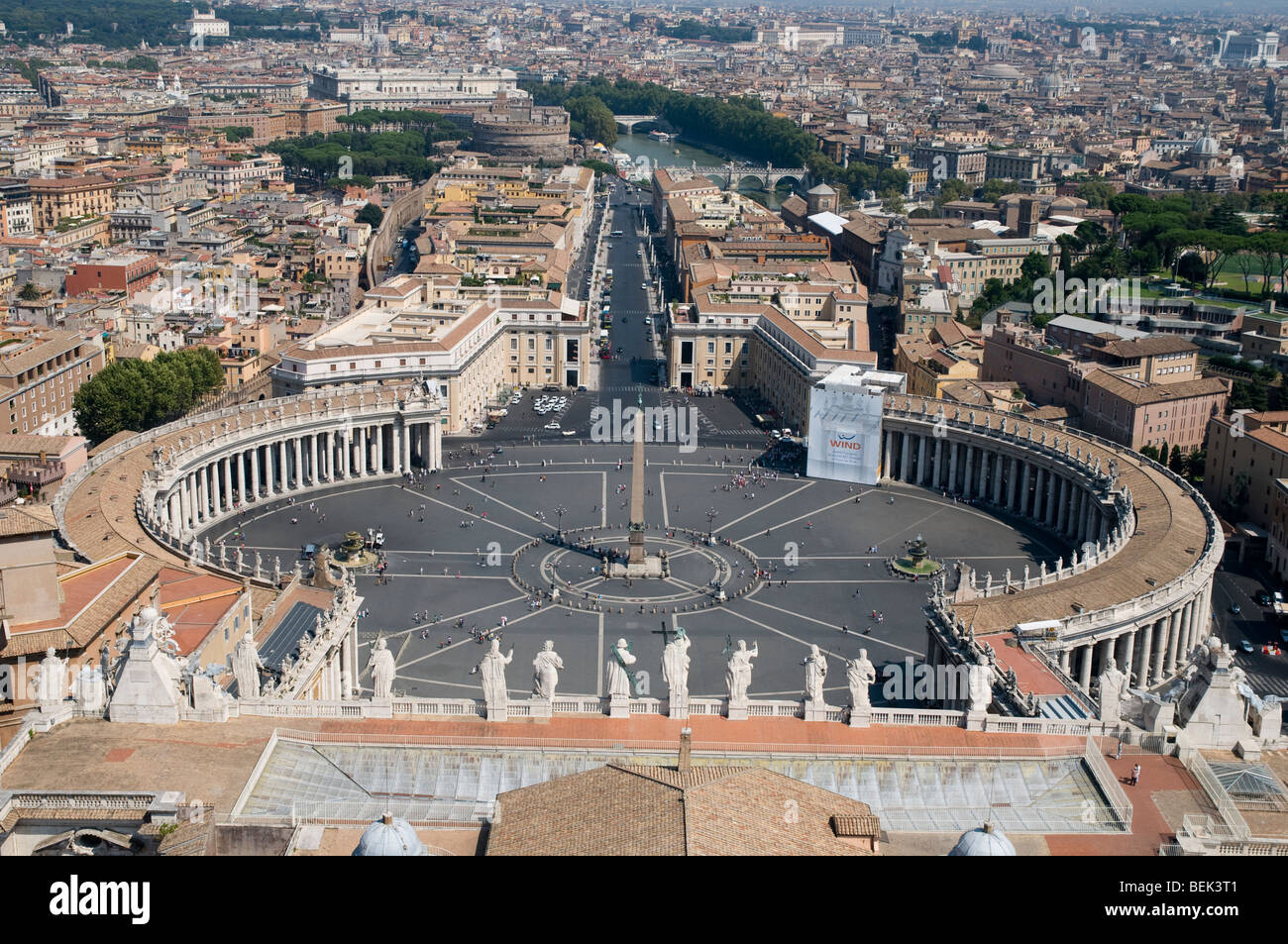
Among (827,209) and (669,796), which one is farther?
(827,209)

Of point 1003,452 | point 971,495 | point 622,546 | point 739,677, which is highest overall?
point 739,677

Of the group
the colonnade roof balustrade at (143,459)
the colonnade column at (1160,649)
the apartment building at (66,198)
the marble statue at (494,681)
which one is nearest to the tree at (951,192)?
the apartment building at (66,198)

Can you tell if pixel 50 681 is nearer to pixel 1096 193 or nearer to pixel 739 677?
pixel 739 677

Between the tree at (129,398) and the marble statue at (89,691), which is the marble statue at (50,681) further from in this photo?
the tree at (129,398)

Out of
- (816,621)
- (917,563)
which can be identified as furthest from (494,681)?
(917,563)

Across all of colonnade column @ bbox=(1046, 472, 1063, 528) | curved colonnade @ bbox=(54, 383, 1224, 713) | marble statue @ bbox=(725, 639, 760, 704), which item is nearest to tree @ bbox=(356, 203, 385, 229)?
curved colonnade @ bbox=(54, 383, 1224, 713)
